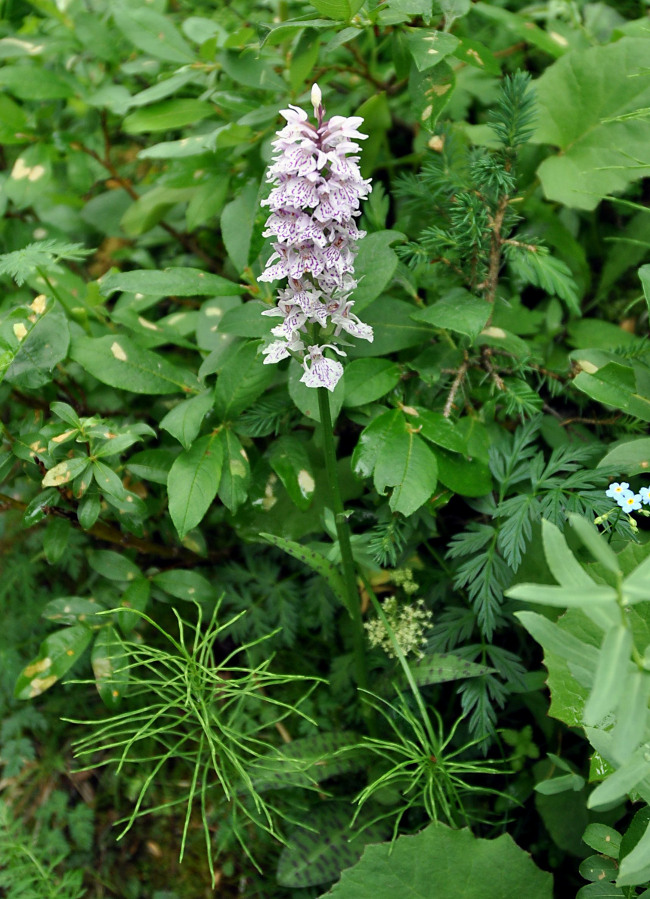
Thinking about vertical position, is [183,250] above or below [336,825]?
above

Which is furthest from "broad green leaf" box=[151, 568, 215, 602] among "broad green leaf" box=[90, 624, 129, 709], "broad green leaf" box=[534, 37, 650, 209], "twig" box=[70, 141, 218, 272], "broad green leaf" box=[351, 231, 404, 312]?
"broad green leaf" box=[534, 37, 650, 209]

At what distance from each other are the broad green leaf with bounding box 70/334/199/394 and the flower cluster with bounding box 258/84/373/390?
57 cm

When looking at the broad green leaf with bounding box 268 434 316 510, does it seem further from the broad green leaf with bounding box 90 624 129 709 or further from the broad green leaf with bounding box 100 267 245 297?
the broad green leaf with bounding box 90 624 129 709

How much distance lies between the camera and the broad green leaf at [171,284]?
172 centimetres

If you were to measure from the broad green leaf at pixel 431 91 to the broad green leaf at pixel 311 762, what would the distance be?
154 centimetres

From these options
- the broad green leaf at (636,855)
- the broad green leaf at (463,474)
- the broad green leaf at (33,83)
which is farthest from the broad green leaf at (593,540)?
the broad green leaf at (33,83)

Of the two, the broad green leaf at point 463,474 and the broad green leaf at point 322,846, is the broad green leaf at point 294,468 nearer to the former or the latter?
the broad green leaf at point 463,474

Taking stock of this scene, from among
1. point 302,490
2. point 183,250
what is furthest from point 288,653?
point 183,250

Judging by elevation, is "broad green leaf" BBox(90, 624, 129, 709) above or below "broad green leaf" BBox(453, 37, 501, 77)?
Result: below

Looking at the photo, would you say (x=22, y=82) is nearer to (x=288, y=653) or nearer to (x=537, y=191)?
(x=537, y=191)

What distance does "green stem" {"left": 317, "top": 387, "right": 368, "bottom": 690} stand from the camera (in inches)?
57.2

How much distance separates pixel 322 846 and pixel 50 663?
2.71ft

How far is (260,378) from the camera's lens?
5.78ft

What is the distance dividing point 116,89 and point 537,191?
1383mm
